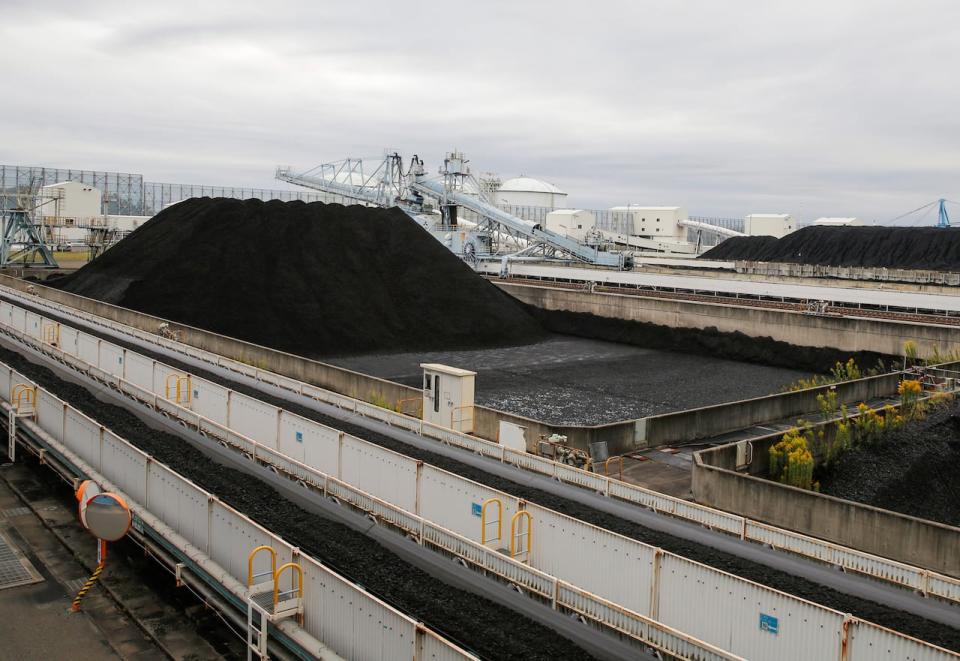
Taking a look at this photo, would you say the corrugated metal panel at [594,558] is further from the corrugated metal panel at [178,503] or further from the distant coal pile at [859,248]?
the distant coal pile at [859,248]

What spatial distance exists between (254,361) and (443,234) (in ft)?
98.6

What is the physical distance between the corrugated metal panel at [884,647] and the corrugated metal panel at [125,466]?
760 centimetres

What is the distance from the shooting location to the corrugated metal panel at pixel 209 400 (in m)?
13.9

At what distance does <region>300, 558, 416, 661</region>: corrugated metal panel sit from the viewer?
590 centimetres

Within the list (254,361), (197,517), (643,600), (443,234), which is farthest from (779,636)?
(443,234)

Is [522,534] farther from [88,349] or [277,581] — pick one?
[88,349]

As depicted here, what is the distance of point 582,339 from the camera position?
112 feet

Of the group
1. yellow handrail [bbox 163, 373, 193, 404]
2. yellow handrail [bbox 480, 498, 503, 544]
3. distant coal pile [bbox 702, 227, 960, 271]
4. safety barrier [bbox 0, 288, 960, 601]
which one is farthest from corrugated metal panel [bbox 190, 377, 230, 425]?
distant coal pile [bbox 702, 227, 960, 271]

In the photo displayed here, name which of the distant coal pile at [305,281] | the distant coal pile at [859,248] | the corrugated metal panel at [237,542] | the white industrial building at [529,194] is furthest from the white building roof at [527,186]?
the corrugated metal panel at [237,542]

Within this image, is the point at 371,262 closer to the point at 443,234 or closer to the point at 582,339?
the point at 582,339

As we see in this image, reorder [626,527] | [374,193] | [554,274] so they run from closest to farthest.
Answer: [626,527], [554,274], [374,193]

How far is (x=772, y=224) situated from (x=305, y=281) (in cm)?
5903

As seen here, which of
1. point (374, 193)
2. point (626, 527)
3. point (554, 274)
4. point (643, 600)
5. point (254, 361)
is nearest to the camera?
point (643, 600)

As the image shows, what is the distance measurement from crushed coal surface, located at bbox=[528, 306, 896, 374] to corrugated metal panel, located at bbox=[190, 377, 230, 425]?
66.2 ft
